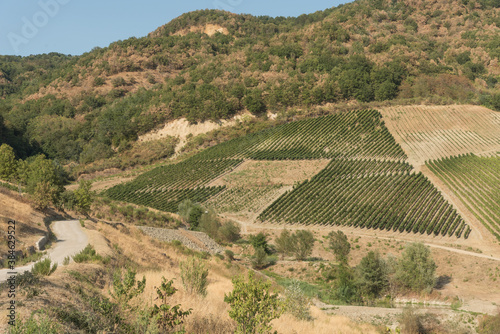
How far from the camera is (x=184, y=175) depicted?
58.5 metres

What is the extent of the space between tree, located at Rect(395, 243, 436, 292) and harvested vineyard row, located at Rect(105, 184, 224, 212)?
2916 centimetres

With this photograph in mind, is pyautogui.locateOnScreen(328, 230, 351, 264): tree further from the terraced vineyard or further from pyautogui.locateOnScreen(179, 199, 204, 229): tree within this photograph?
pyautogui.locateOnScreen(179, 199, 204, 229): tree

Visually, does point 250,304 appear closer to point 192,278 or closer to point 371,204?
point 192,278

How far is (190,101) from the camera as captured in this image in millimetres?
87438

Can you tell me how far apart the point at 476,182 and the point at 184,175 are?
3863cm

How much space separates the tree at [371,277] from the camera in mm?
23141

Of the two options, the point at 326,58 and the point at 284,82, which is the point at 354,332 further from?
the point at 326,58

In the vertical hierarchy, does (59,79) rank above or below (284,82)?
above

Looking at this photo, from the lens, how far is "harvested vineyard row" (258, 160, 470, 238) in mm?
36500

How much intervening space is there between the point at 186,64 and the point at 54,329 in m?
133

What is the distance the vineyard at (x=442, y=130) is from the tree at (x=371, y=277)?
101 ft

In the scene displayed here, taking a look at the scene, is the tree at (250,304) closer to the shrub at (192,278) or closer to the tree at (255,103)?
the shrub at (192,278)

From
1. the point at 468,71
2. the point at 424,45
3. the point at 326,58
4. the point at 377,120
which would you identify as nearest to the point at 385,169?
the point at 377,120

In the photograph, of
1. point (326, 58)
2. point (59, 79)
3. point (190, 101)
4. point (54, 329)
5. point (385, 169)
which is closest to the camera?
point (54, 329)
